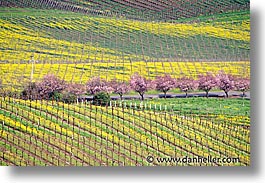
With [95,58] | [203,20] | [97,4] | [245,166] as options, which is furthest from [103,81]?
[245,166]

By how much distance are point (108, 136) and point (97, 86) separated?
0.56 metres

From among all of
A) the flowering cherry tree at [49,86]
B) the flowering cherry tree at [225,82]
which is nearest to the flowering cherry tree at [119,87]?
the flowering cherry tree at [49,86]

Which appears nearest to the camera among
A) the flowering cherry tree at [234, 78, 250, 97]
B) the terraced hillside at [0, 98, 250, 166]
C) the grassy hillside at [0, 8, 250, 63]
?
the terraced hillside at [0, 98, 250, 166]

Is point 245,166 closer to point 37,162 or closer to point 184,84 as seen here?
point 184,84

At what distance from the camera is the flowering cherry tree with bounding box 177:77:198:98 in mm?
6148

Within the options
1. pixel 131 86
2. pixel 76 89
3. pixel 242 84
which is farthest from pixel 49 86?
pixel 242 84

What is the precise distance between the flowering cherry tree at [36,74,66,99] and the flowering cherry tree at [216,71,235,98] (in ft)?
5.59

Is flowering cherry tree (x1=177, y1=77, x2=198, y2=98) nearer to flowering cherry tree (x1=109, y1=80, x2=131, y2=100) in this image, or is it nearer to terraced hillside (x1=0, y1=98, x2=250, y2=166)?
terraced hillside (x1=0, y1=98, x2=250, y2=166)

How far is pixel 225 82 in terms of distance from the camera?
6152 mm

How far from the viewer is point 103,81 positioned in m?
6.13

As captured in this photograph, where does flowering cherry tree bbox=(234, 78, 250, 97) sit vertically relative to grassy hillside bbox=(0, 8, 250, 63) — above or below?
below

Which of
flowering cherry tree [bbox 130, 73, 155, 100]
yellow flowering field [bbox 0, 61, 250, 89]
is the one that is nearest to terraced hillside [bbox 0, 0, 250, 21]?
yellow flowering field [bbox 0, 61, 250, 89]

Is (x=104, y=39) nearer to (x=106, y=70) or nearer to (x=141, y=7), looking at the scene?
(x=106, y=70)

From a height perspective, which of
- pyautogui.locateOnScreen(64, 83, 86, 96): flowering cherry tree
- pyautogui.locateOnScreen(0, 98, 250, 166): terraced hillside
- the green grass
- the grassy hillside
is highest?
the grassy hillside
